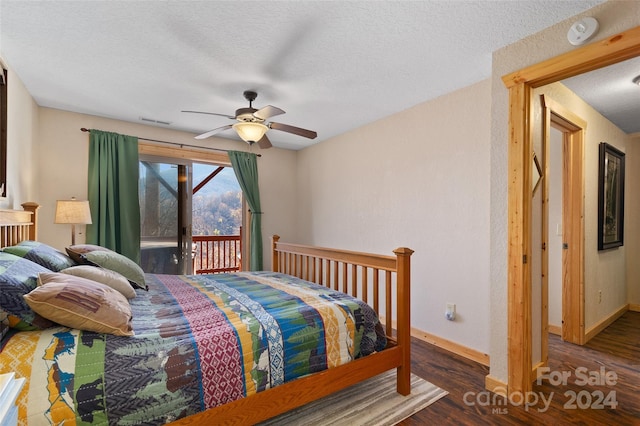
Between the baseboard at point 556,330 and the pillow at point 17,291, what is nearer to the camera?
the pillow at point 17,291

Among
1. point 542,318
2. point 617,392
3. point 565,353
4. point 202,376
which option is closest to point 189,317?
point 202,376

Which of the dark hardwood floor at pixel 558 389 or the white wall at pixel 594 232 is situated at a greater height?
the white wall at pixel 594 232

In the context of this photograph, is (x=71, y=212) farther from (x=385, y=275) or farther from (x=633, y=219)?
(x=633, y=219)

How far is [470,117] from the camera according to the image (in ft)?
8.91

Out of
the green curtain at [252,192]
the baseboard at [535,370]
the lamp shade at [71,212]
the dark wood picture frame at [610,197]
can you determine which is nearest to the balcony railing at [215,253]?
the green curtain at [252,192]

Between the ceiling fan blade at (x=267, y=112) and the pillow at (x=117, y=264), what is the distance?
148 cm

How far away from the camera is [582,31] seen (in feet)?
5.64

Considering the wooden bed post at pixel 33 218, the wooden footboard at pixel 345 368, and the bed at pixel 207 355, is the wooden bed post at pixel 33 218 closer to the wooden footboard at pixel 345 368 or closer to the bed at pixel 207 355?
the bed at pixel 207 355

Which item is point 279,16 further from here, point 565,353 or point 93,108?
point 565,353

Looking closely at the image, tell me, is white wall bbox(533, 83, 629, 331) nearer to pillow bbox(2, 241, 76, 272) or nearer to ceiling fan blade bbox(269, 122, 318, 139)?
ceiling fan blade bbox(269, 122, 318, 139)

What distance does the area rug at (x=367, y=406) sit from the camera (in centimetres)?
181

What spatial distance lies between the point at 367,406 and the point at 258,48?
2494mm

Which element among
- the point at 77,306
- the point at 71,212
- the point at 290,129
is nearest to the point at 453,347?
the point at 290,129

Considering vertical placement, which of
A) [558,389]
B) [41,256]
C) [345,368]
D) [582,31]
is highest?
[582,31]
